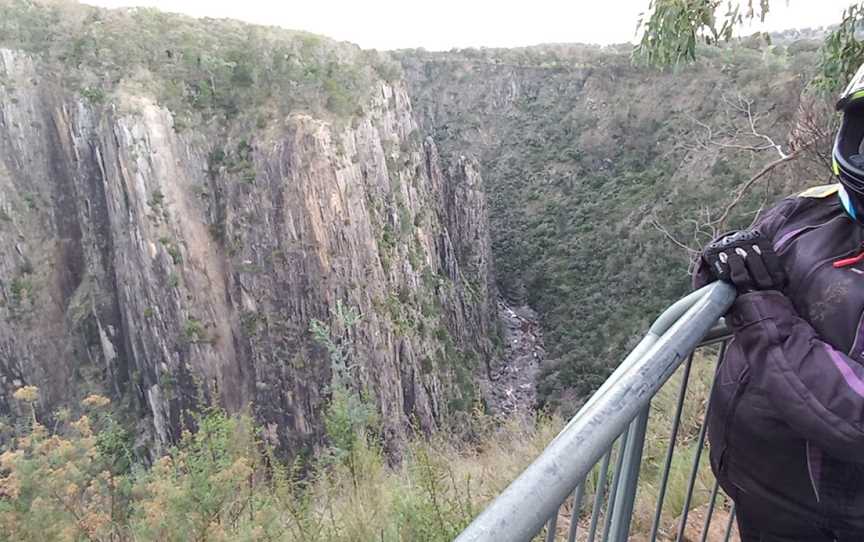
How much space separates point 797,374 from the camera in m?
1.09

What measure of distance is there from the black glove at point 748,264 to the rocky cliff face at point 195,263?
2007 centimetres

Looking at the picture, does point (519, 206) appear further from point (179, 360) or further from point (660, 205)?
point (179, 360)

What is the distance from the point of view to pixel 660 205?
25.7 meters

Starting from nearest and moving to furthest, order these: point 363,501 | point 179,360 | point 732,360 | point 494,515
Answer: point 494,515, point 732,360, point 363,501, point 179,360

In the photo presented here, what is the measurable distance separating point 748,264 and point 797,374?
0.85 ft

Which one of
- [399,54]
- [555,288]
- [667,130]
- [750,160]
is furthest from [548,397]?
[399,54]

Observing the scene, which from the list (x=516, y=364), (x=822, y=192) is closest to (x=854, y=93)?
(x=822, y=192)

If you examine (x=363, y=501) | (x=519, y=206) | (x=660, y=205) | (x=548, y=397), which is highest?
(x=363, y=501)

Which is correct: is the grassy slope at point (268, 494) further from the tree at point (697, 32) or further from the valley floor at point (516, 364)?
the valley floor at point (516, 364)

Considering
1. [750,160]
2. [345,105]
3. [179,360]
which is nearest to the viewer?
[750,160]

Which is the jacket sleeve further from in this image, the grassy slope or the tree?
the tree

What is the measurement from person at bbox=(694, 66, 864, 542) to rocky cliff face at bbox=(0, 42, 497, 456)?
65.6 ft

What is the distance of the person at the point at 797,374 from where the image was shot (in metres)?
1.07

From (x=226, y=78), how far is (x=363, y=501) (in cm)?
2580
